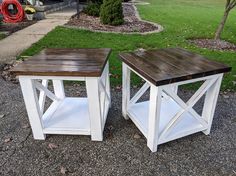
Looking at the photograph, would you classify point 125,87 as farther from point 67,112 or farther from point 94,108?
point 67,112

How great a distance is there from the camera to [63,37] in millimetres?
6824

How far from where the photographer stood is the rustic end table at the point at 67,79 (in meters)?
2.20

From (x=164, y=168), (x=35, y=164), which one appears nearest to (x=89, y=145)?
(x=35, y=164)

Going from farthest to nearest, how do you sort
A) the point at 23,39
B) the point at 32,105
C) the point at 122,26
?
the point at 122,26 → the point at 23,39 → the point at 32,105

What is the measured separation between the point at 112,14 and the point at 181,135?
7.21 m

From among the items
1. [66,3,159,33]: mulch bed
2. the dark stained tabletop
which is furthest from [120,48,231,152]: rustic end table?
[66,3,159,33]: mulch bed

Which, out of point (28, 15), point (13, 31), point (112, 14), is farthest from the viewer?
point (28, 15)

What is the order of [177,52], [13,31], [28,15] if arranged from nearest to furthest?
[177,52] → [13,31] → [28,15]

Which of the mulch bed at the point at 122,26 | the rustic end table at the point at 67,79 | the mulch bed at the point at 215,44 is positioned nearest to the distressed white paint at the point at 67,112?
the rustic end table at the point at 67,79

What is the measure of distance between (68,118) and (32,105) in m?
0.51

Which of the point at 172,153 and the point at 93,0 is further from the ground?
the point at 93,0

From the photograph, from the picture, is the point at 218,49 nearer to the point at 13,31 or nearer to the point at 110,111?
the point at 110,111

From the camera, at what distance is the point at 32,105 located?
7.95ft

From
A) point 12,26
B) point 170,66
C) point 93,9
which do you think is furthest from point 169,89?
point 93,9
